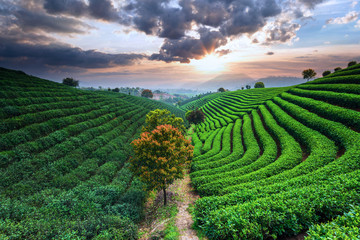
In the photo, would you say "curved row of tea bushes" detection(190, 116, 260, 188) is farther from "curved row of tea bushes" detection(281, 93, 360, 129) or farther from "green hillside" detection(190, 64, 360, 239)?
"curved row of tea bushes" detection(281, 93, 360, 129)

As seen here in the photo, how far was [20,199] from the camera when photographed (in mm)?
13094

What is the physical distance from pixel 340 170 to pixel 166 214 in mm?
15708

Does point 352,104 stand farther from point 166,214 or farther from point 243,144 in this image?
point 166,214

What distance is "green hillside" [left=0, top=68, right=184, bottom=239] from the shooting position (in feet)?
34.3

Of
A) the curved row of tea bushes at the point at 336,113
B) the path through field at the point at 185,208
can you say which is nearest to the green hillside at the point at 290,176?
the curved row of tea bushes at the point at 336,113

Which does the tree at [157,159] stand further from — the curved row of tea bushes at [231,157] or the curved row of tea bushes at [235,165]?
the curved row of tea bushes at [231,157]

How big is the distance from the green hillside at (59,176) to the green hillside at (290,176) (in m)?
7.87

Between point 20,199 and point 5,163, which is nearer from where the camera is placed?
point 20,199

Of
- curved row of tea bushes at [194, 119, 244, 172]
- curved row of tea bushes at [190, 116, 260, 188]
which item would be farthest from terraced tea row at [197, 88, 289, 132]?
curved row of tea bushes at [190, 116, 260, 188]

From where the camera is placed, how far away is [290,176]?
13.4 m

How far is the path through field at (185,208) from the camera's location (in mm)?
10394

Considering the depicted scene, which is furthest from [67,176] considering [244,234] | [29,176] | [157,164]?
[244,234]

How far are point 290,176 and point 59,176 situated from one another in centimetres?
2548

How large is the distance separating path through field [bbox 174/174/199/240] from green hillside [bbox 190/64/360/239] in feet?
3.71
